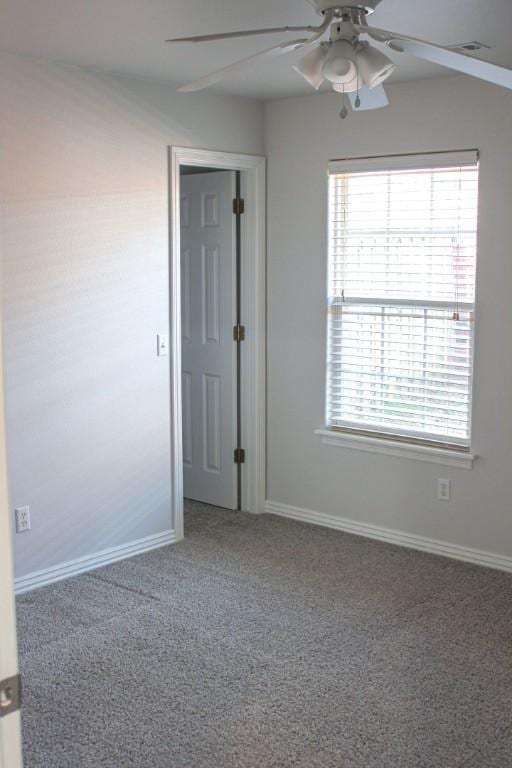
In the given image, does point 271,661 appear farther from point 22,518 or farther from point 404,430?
point 404,430

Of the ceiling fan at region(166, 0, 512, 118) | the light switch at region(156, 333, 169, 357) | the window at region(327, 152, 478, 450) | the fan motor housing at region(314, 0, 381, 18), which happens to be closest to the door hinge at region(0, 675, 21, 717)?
the ceiling fan at region(166, 0, 512, 118)

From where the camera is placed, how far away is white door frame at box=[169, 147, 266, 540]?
4.77 metres

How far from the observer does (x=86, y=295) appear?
4.33 m

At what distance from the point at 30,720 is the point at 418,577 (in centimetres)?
207

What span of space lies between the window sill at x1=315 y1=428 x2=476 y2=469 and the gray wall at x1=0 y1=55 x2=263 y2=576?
0.98 m

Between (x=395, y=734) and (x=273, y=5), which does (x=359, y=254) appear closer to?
(x=273, y=5)

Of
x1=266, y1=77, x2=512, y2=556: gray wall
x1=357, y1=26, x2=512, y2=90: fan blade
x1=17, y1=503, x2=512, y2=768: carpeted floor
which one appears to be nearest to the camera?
x1=357, y1=26, x2=512, y2=90: fan blade

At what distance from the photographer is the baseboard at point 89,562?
4246 millimetres

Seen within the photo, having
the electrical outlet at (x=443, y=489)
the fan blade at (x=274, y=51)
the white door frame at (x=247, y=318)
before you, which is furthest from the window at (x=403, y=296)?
the fan blade at (x=274, y=51)

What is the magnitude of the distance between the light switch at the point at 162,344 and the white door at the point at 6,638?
3.41 metres

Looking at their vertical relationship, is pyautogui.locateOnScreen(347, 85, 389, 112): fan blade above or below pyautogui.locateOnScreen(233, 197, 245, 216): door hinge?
above

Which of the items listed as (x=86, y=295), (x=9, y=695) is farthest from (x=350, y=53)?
(x=9, y=695)

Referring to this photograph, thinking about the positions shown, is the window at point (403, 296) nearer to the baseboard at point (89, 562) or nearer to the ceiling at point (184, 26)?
the ceiling at point (184, 26)

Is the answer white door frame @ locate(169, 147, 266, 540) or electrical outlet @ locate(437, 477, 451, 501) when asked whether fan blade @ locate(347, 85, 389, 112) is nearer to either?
white door frame @ locate(169, 147, 266, 540)
